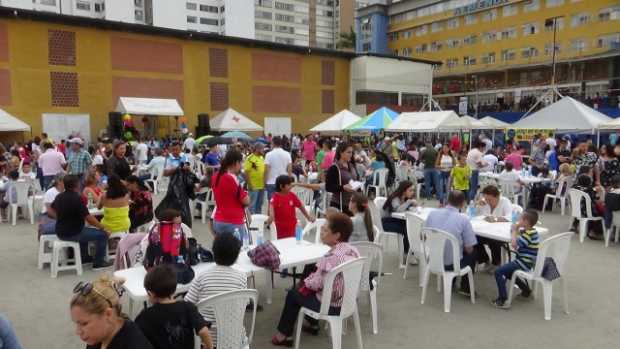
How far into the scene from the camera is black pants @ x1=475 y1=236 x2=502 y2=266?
5.62 metres

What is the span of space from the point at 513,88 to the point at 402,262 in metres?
39.0

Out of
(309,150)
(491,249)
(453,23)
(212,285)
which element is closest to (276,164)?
(491,249)

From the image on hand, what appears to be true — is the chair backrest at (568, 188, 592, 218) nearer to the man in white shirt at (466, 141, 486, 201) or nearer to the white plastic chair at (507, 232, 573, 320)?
the man in white shirt at (466, 141, 486, 201)

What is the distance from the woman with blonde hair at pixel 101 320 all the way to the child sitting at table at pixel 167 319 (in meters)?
0.44

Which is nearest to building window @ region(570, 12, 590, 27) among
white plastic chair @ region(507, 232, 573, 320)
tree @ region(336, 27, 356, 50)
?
tree @ region(336, 27, 356, 50)

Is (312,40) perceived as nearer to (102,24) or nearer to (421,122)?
(102,24)

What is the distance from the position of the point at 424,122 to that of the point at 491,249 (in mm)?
8126

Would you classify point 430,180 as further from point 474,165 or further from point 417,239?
point 417,239

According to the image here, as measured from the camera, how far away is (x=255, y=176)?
7609 millimetres

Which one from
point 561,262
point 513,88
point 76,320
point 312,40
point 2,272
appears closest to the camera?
point 76,320

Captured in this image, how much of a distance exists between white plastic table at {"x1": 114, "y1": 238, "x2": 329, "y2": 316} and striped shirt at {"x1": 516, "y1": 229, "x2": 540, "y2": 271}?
1.93 m

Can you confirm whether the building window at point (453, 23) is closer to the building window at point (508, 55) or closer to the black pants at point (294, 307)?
the building window at point (508, 55)

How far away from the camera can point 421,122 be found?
13.6 m

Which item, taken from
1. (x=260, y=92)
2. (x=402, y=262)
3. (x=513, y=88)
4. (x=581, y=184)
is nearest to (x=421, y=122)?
(x=581, y=184)
